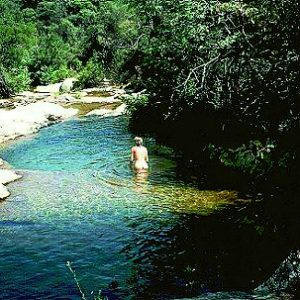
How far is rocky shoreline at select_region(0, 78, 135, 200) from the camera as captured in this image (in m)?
22.2

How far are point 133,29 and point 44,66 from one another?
11.9 m

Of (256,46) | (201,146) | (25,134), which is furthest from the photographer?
(25,134)

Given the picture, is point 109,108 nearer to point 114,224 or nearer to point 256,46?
point 114,224

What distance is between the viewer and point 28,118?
2450cm

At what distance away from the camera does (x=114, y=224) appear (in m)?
10.5

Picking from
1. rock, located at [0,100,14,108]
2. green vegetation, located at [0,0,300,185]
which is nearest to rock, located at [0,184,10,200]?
green vegetation, located at [0,0,300,185]

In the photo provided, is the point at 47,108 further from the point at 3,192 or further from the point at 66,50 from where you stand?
the point at 66,50

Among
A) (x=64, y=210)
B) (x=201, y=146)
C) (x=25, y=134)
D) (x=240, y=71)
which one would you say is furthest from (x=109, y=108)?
(x=240, y=71)

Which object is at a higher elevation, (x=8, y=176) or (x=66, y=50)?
(x=66, y=50)

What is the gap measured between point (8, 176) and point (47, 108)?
13.1 meters

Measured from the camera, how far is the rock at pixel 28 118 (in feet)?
73.9

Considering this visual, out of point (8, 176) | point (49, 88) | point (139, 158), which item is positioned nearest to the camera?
point (8, 176)

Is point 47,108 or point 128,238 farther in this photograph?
point 47,108

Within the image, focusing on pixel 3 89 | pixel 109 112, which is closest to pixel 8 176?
pixel 109 112
